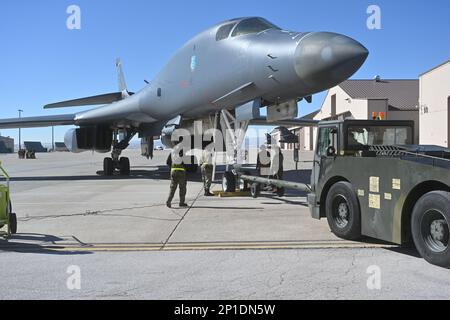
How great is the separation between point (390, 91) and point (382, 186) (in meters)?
46.2

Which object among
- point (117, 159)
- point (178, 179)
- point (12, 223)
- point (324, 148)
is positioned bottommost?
point (12, 223)

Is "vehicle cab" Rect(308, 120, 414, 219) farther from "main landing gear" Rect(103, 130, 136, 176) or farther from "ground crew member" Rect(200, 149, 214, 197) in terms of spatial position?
"main landing gear" Rect(103, 130, 136, 176)

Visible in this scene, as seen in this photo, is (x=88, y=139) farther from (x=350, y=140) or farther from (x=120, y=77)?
(x=350, y=140)

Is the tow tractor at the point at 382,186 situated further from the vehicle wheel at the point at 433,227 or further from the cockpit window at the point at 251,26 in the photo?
the cockpit window at the point at 251,26

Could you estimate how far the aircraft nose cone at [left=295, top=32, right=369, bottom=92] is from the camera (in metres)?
8.62

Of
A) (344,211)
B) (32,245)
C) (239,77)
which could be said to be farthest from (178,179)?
(344,211)

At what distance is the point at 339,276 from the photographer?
→ 4.91 meters

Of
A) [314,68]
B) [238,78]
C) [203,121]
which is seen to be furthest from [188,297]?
[203,121]

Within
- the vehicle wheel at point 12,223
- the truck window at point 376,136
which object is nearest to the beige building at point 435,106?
the truck window at point 376,136

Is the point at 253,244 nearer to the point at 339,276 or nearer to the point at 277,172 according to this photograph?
the point at 339,276

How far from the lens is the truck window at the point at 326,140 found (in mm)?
7367

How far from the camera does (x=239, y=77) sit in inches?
445

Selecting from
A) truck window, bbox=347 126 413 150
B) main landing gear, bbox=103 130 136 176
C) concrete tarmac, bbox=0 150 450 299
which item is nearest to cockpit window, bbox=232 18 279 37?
concrete tarmac, bbox=0 150 450 299
